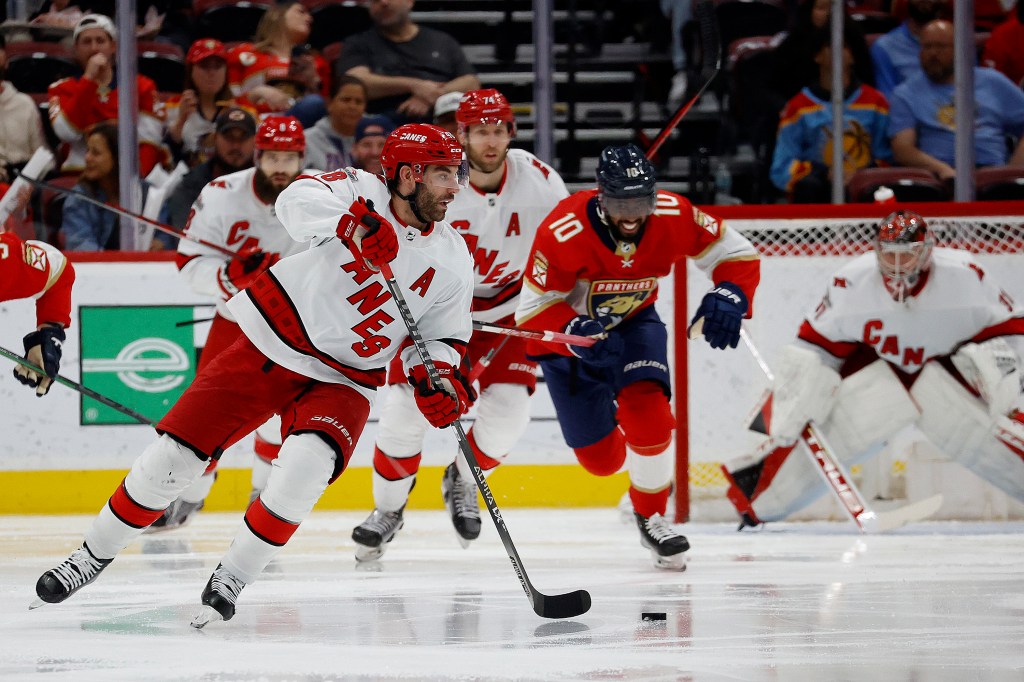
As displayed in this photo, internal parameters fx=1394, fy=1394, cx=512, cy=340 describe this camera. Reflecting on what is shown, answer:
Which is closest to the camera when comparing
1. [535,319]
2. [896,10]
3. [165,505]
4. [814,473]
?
[165,505]

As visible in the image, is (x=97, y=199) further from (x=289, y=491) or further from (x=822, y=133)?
(x=289, y=491)

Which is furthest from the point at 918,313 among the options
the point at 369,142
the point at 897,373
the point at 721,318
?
the point at 369,142

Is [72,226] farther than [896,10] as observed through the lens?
No

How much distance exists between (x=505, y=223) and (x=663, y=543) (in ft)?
3.54

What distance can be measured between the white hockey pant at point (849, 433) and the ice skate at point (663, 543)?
1026 mm

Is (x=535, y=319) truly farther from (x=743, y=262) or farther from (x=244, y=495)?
(x=244, y=495)

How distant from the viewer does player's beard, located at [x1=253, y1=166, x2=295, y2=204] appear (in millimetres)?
4473

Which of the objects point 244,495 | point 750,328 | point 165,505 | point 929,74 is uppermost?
point 929,74

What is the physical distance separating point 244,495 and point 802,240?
231 cm

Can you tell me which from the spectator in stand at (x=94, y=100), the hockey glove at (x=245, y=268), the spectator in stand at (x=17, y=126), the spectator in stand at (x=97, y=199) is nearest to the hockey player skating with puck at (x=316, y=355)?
the hockey glove at (x=245, y=268)

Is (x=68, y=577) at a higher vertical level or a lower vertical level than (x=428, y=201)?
lower

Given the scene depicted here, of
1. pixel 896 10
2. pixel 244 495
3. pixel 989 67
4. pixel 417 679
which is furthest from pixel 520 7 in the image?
pixel 417 679

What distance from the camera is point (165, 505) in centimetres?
289

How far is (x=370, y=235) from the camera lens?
9.09 feet
